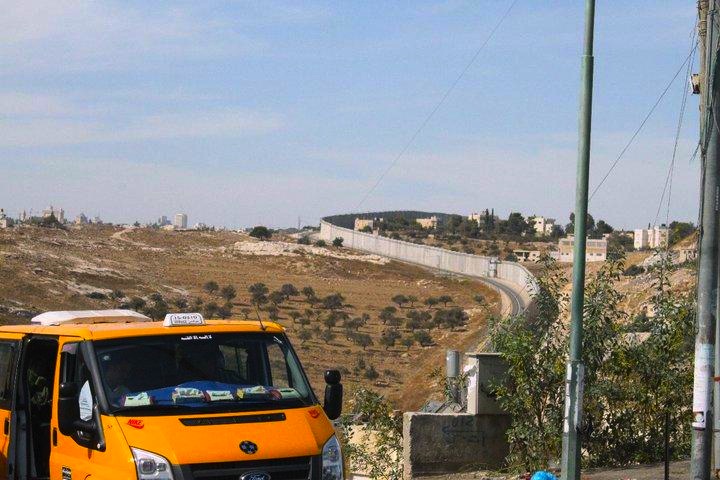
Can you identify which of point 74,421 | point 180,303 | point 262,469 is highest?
point 74,421

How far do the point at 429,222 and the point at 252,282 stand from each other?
7798 cm

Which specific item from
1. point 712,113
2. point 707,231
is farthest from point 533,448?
point 712,113

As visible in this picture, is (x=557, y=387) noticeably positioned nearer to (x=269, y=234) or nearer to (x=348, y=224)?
(x=269, y=234)

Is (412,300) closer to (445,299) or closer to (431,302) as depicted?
(431,302)

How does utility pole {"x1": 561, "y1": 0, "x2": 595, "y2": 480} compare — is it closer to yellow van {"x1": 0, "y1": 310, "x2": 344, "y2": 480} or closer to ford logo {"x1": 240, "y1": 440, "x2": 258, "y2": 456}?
yellow van {"x1": 0, "y1": 310, "x2": 344, "y2": 480}

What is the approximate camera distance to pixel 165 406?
900 cm

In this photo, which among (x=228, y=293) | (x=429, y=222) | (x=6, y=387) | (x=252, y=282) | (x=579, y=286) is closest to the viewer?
(x=6, y=387)

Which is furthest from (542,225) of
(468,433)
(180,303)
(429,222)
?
(468,433)

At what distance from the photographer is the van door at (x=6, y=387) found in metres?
10.5

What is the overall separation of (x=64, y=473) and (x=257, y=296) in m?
50.3

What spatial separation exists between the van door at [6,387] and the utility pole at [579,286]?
556 cm

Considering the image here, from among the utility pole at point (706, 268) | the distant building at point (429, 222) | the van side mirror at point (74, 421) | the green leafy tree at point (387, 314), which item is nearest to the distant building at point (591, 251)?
the green leafy tree at point (387, 314)

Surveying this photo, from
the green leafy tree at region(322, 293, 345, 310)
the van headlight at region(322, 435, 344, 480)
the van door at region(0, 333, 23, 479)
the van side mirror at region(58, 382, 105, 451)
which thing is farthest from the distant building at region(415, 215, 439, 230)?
the van side mirror at region(58, 382, 105, 451)

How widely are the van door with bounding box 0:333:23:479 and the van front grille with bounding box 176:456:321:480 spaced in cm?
275
